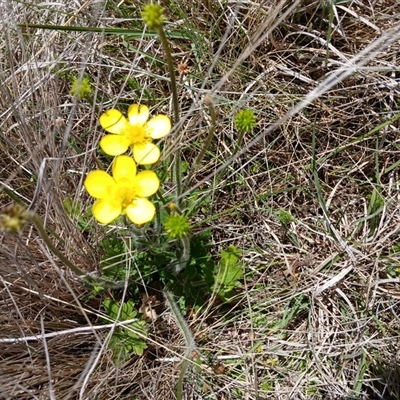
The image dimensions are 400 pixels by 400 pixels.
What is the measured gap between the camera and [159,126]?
4.77 ft

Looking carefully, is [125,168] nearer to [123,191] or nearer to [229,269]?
[123,191]

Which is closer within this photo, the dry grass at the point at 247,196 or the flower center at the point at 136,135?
the flower center at the point at 136,135

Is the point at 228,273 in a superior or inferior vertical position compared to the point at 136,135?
inferior

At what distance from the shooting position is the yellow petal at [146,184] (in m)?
1.34

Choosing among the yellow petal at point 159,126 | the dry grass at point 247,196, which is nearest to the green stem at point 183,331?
the dry grass at point 247,196

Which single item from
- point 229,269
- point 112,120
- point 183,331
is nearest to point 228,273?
point 229,269

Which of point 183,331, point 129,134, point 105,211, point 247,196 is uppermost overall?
point 129,134

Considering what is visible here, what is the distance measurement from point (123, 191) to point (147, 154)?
0.11m

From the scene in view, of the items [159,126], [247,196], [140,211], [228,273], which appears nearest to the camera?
[140,211]

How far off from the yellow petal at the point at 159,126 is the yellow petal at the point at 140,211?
20 centimetres

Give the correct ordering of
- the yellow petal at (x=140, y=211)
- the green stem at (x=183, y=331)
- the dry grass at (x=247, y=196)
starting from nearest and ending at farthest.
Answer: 1. the yellow petal at (x=140, y=211)
2. the green stem at (x=183, y=331)
3. the dry grass at (x=247, y=196)

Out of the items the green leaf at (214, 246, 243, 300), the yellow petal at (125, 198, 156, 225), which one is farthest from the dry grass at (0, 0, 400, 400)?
the yellow petal at (125, 198, 156, 225)

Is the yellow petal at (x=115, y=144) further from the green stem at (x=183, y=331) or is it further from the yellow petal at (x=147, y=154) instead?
the green stem at (x=183, y=331)

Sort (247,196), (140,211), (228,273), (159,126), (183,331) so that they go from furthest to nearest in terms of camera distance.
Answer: (247,196), (228,273), (183,331), (159,126), (140,211)
